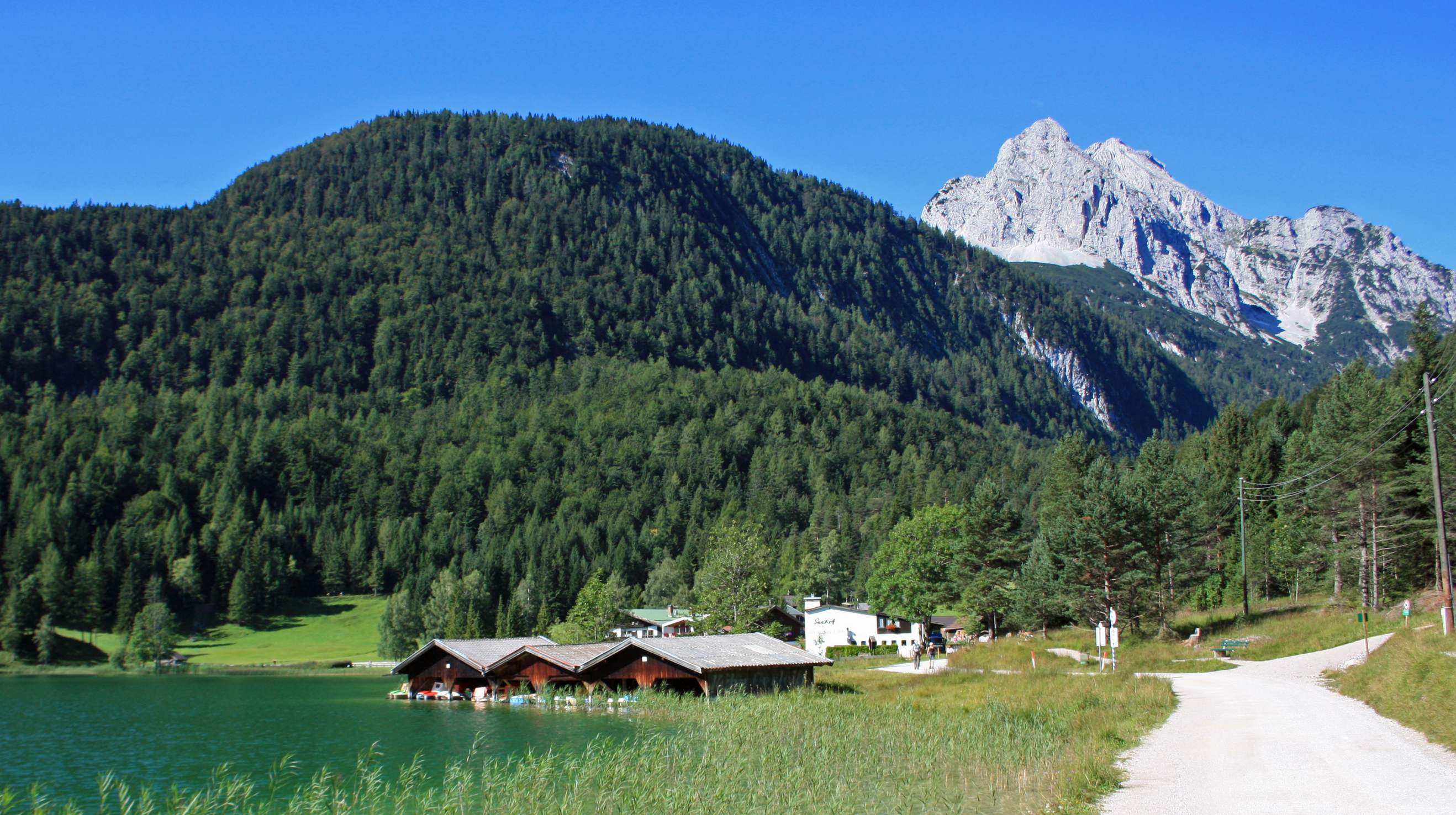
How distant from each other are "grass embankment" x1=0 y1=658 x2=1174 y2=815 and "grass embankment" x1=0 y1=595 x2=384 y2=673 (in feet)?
255

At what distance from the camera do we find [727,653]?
47.7m

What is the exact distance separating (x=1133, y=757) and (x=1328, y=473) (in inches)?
1717

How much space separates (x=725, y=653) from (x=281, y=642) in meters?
78.6

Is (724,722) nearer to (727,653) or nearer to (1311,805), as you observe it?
(727,653)

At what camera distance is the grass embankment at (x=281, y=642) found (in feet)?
316

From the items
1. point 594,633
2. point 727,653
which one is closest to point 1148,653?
point 727,653

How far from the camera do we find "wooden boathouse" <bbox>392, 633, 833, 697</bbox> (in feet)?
150

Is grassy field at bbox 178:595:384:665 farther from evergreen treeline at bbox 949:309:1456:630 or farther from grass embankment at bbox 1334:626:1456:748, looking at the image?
grass embankment at bbox 1334:626:1456:748

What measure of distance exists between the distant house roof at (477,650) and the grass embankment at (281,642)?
45.4m

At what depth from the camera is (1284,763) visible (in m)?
18.6

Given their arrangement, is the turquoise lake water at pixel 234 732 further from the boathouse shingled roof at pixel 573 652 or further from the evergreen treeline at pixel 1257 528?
the evergreen treeline at pixel 1257 528

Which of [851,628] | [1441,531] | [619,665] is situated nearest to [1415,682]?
[1441,531]

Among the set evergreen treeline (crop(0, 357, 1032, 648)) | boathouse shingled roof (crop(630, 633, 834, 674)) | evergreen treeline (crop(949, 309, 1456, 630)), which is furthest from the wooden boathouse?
evergreen treeline (crop(0, 357, 1032, 648))

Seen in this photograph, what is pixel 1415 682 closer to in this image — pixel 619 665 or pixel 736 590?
pixel 619 665
